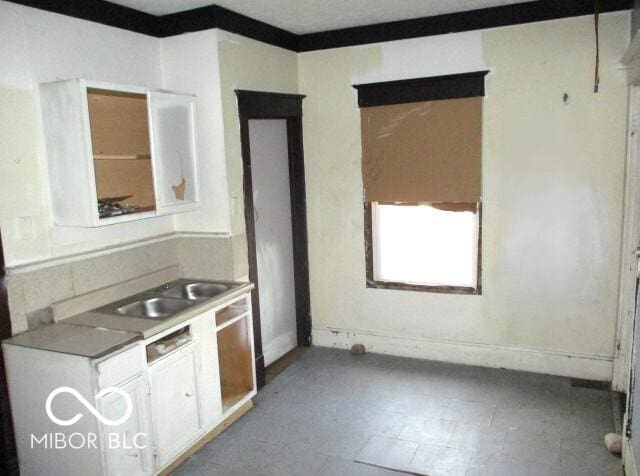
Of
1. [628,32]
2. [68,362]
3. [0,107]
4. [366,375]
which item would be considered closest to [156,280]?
[68,362]

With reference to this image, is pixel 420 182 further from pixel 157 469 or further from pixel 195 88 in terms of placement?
pixel 157 469

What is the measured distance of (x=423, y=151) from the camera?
13.6 feet

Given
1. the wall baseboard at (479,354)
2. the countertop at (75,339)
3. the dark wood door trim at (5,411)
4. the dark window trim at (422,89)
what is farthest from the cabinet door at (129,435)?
the dark window trim at (422,89)

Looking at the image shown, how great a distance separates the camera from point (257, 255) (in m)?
4.39

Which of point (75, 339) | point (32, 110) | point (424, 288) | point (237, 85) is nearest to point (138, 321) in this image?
point (75, 339)

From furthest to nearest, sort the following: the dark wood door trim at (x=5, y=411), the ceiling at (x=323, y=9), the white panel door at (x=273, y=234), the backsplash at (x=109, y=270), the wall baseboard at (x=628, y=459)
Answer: the white panel door at (x=273, y=234)
the ceiling at (x=323, y=9)
the backsplash at (x=109, y=270)
the dark wood door trim at (x=5, y=411)
the wall baseboard at (x=628, y=459)

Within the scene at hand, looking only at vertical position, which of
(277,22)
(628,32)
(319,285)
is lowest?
(319,285)

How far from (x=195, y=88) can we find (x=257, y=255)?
1411mm

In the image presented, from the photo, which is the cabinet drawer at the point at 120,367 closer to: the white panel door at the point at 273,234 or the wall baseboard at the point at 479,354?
the white panel door at the point at 273,234

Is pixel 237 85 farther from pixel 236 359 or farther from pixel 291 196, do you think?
pixel 236 359

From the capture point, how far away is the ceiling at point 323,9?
3.46 meters

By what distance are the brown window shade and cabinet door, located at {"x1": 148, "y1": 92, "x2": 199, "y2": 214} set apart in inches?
58.3

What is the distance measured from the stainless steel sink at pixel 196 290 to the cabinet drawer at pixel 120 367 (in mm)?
906

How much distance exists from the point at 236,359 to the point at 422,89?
2.44 metres
